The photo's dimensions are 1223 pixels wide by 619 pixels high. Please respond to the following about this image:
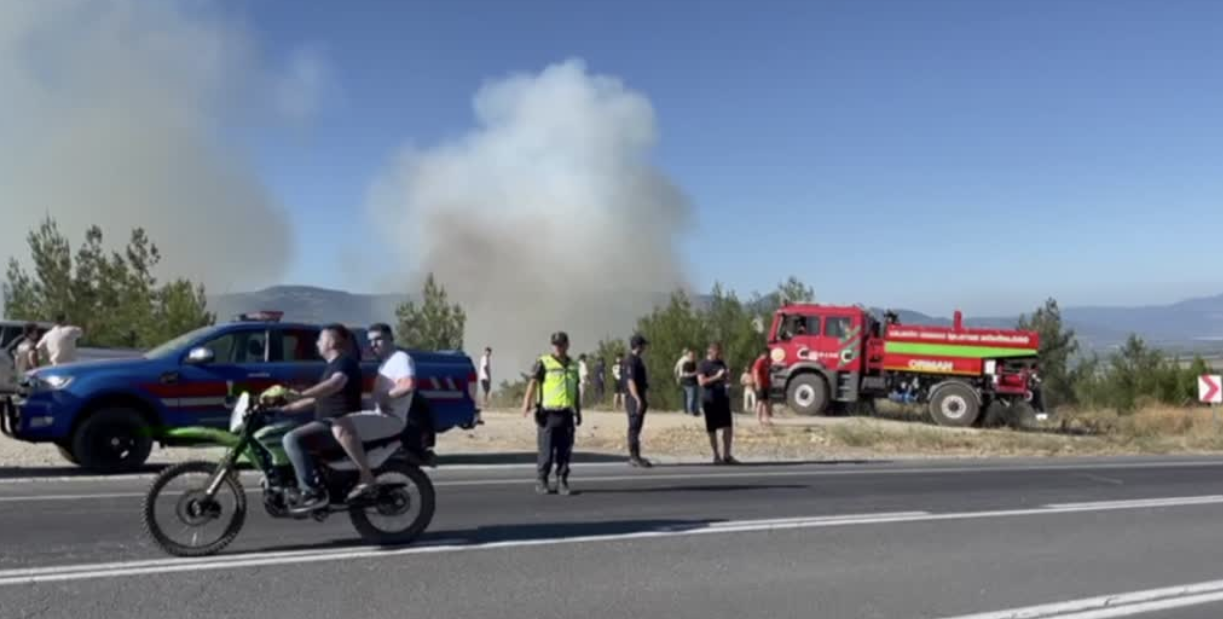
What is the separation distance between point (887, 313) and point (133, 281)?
23.8 metres

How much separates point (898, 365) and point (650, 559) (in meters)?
22.6

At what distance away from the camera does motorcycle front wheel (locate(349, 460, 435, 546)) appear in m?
9.35

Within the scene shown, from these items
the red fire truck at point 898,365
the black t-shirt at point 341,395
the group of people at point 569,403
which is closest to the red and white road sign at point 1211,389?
the red fire truck at point 898,365

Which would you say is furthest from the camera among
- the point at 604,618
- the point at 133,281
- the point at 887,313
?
the point at 133,281

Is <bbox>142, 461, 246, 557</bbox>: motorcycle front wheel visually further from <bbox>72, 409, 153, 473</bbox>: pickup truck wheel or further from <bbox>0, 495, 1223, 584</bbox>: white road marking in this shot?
<bbox>72, 409, 153, 473</bbox>: pickup truck wheel

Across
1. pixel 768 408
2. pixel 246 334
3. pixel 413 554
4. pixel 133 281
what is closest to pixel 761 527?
pixel 413 554

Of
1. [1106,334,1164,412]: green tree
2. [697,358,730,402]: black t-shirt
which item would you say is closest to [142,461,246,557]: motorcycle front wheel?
[697,358,730,402]: black t-shirt

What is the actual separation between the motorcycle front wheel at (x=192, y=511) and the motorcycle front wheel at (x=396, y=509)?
838 mm

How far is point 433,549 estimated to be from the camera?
943 cm

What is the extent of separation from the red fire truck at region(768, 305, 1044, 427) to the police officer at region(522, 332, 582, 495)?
57.8 feet

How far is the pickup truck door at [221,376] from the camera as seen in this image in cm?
1517

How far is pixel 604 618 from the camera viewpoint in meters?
7.40

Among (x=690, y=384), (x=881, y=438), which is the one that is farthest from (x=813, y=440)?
(x=690, y=384)

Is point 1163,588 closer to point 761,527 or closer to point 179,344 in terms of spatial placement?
point 761,527
